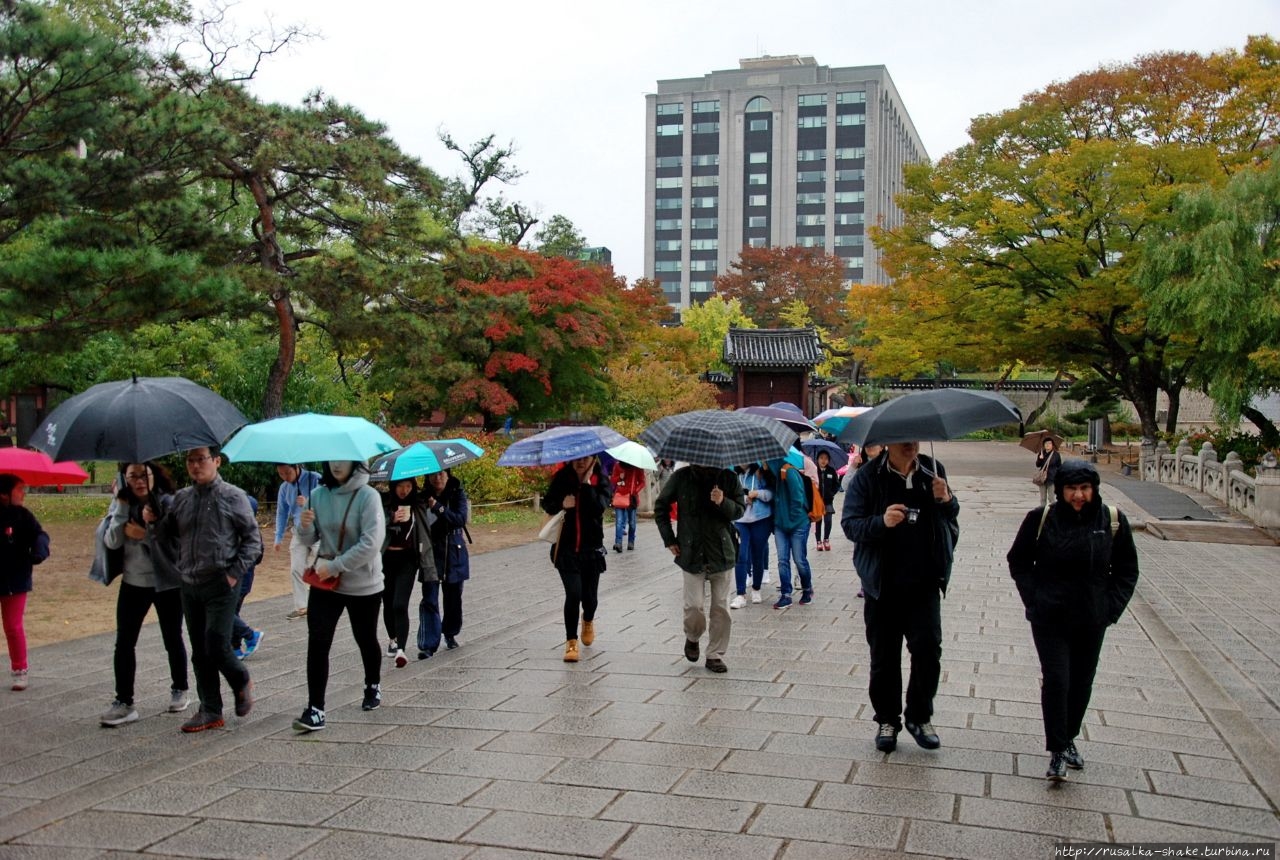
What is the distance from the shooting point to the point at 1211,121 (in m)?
30.6

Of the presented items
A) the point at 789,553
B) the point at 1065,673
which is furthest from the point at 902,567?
the point at 789,553

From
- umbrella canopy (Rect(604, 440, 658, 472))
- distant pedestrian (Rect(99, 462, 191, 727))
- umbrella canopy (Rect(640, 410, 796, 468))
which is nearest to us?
distant pedestrian (Rect(99, 462, 191, 727))

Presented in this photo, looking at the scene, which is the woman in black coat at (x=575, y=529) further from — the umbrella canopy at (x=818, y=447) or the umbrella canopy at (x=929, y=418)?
the umbrella canopy at (x=818, y=447)

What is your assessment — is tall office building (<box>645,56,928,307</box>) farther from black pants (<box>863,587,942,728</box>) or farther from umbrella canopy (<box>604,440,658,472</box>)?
black pants (<box>863,587,942,728</box>)

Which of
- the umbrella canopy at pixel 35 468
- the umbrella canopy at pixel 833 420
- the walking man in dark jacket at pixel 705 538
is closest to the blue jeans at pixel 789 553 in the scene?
the umbrella canopy at pixel 833 420

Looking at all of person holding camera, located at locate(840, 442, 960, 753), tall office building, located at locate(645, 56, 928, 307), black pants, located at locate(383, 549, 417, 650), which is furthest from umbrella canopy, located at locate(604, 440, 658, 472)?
tall office building, located at locate(645, 56, 928, 307)

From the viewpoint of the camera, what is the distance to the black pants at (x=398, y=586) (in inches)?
303

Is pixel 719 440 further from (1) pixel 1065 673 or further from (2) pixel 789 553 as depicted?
(2) pixel 789 553

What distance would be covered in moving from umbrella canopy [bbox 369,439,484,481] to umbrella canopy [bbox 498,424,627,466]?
12.5 inches

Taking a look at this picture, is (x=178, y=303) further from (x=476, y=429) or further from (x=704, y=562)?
(x=476, y=429)

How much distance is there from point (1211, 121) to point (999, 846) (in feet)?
105

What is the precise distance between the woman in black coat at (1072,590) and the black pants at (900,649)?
0.54 meters

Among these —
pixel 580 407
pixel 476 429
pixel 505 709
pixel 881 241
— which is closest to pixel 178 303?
pixel 505 709

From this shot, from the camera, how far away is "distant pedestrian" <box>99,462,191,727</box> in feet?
19.8
